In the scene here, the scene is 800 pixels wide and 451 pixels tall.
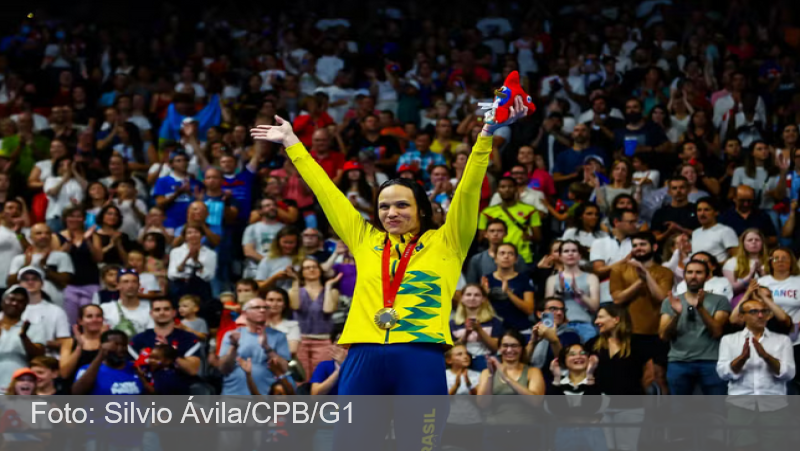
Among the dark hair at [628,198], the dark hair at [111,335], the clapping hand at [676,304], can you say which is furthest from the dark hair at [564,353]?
the dark hair at [111,335]

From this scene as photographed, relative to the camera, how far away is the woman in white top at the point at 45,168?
14.0 meters

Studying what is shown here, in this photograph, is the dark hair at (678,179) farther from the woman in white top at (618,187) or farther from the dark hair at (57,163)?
the dark hair at (57,163)

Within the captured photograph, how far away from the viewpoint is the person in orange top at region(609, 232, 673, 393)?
10219mm

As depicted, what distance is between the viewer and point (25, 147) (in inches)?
575

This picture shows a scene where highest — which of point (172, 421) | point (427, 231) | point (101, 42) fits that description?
point (101, 42)

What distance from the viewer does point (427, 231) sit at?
5.84 meters

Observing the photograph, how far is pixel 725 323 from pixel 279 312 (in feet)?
12.3

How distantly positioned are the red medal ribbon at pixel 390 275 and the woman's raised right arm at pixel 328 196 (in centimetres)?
24

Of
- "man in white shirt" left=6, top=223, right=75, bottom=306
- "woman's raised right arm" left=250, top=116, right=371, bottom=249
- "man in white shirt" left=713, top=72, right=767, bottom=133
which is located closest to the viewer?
"woman's raised right arm" left=250, top=116, right=371, bottom=249

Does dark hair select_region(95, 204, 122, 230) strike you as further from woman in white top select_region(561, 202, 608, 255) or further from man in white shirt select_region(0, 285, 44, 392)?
woman in white top select_region(561, 202, 608, 255)

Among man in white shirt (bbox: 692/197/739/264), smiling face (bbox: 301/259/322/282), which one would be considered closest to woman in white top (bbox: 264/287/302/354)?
smiling face (bbox: 301/259/322/282)

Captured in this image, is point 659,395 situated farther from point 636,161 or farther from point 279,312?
point 636,161

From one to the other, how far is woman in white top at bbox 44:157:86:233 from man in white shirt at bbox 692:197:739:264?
21.4 ft

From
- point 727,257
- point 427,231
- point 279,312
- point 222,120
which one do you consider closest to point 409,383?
point 427,231
